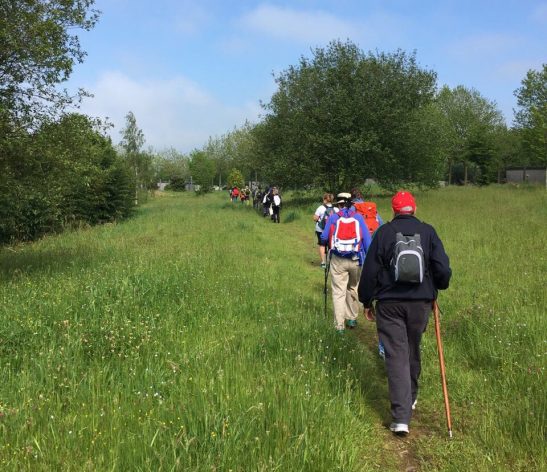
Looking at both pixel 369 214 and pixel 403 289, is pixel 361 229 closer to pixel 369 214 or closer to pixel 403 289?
pixel 369 214

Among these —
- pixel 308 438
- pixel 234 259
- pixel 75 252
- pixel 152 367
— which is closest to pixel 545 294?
pixel 308 438

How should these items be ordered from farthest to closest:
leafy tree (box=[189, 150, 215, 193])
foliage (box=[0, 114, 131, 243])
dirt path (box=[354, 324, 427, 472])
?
leafy tree (box=[189, 150, 215, 193]), foliage (box=[0, 114, 131, 243]), dirt path (box=[354, 324, 427, 472])

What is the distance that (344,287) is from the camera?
6.49m

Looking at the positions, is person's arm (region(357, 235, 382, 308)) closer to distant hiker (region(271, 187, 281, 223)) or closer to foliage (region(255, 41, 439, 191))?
distant hiker (region(271, 187, 281, 223))

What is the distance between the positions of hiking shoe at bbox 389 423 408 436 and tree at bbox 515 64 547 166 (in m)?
32.7

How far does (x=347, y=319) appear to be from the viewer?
6734 mm

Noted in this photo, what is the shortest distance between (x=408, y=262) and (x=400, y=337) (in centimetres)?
68

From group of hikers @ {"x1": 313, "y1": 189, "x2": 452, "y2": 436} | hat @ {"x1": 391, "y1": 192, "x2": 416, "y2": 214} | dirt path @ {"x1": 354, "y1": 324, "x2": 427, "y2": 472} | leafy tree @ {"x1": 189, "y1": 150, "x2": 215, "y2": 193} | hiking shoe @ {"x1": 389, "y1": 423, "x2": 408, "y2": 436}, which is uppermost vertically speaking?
leafy tree @ {"x1": 189, "y1": 150, "x2": 215, "y2": 193}

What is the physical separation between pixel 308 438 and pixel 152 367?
5.94ft

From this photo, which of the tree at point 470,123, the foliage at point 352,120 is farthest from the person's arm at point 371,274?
the tree at point 470,123

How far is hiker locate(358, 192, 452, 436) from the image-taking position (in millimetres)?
3875

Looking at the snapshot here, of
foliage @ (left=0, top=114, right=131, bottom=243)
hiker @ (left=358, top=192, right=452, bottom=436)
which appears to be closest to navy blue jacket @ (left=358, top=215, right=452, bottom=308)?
hiker @ (left=358, top=192, right=452, bottom=436)

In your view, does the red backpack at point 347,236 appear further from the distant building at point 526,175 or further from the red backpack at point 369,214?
the distant building at point 526,175

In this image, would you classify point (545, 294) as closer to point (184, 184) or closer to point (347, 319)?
point (347, 319)
